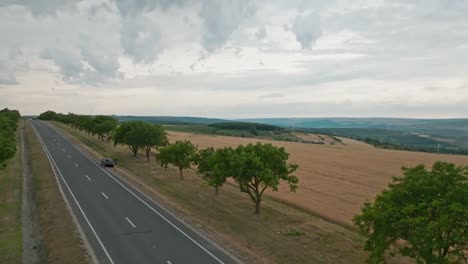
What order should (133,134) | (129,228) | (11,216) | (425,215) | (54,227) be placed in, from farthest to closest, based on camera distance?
(133,134) < (11,216) < (54,227) < (129,228) < (425,215)

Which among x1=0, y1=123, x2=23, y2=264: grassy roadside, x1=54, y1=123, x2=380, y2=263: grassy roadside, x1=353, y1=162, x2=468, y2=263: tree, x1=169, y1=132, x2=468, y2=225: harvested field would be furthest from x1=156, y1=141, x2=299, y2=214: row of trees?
x1=0, y1=123, x2=23, y2=264: grassy roadside

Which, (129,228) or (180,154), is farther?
(180,154)

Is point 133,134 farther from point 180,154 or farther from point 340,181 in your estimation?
point 340,181

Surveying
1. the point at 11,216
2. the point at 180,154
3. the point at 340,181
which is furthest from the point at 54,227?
the point at 340,181

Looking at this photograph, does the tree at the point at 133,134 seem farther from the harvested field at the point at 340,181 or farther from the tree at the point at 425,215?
the tree at the point at 425,215

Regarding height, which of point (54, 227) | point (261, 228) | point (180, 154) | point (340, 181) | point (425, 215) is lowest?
point (340, 181)

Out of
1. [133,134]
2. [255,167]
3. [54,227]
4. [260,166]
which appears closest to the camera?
[54,227]
